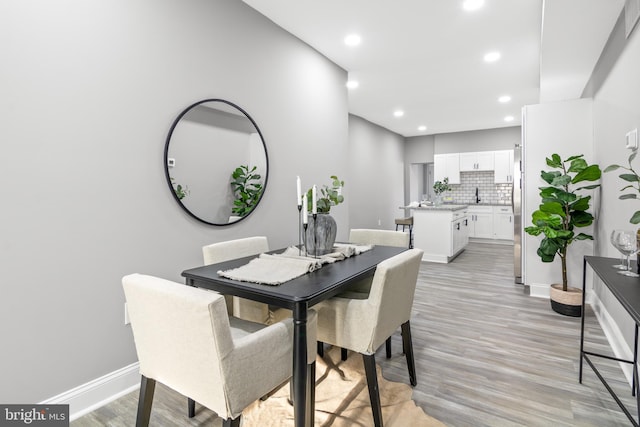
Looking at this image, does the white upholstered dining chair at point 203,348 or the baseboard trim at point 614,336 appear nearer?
the white upholstered dining chair at point 203,348

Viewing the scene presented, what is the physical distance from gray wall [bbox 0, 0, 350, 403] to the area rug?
0.95 meters

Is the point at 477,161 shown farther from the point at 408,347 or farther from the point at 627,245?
the point at 408,347

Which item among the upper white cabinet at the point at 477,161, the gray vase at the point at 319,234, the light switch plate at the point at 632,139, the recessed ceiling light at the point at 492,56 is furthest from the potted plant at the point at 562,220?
the upper white cabinet at the point at 477,161

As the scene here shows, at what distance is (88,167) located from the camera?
1.84 meters

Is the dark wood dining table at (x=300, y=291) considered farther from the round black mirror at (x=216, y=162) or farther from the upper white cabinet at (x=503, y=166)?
the upper white cabinet at (x=503, y=166)

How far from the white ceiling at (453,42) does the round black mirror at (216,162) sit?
3.52 ft

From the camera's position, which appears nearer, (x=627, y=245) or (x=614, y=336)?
(x=627, y=245)

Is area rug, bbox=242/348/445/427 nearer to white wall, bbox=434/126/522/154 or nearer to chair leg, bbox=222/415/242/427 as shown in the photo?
chair leg, bbox=222/415/242/427

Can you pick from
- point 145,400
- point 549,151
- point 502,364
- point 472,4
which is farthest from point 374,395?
point 549,151

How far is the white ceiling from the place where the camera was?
9.07 ft

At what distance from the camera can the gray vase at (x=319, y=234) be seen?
2119 millimetres

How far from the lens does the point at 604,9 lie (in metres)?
2.30

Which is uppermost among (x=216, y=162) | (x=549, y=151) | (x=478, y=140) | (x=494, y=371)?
(x=478, y=140)

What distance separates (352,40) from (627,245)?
9.41ft
